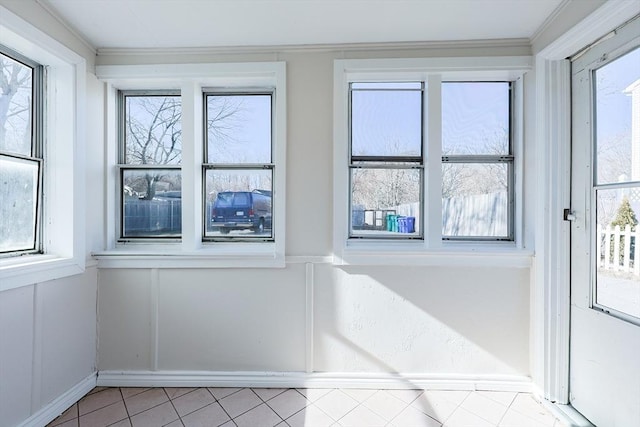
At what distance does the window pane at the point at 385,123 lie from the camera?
7.50 ft

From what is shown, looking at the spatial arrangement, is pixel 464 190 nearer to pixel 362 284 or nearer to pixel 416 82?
pixel 416 82

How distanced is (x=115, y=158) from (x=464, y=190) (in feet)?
8.64

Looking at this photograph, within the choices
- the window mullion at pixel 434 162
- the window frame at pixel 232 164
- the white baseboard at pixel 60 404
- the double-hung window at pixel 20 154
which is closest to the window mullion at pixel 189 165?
the window frame at pixel 232 164

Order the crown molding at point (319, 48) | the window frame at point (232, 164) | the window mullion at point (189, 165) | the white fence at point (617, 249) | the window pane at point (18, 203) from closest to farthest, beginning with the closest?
the white fence at point (617, 249)
the window pane at point (18, 203)
the crown molding at point (319, 48)
the window mullion at point (189, 165)
the window frame at point (232, 164)

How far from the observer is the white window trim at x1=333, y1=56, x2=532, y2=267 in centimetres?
210

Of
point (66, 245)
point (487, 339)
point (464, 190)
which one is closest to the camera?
point (66, 245)

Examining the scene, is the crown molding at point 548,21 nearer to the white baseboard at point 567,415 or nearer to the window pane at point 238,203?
the window pane at point 238,203

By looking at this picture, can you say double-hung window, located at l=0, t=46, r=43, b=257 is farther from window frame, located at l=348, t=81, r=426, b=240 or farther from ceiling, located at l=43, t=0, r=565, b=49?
window frame, located at l=348, t=81, r=426, b=240

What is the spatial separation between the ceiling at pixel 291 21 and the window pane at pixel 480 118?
333 mm

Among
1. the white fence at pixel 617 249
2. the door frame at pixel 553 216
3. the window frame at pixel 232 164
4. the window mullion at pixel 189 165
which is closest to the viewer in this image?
the white fence at pixel 617 249

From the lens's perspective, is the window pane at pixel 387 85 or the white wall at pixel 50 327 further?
the window pane at pixel 387 85

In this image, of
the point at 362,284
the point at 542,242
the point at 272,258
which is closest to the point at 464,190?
the point at 542,242

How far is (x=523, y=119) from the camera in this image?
2156 mm

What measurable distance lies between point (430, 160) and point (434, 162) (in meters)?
0.03
